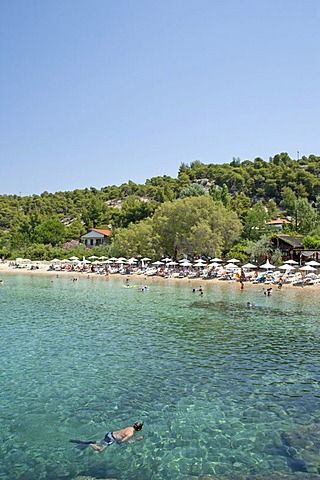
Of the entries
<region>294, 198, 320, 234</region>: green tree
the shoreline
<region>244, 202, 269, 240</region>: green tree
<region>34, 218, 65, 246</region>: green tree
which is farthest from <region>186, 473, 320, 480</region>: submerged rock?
<region>34, 218, 65, 246</region>: green tree

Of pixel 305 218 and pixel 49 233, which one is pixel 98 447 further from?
pixel 49 233

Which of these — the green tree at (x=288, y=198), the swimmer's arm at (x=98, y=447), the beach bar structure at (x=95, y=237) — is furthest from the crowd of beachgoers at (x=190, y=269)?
the green tree at (x=288, y=198)

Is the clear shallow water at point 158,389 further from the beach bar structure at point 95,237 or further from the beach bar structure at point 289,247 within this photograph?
the beach bar structure at point 95,237

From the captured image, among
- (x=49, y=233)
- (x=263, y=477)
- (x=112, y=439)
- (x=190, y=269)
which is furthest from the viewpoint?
(x=49, y=233)

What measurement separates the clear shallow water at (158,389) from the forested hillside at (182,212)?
25.9 metres

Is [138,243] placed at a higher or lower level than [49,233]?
lower

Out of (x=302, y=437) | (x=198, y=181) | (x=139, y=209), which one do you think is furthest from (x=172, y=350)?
(x=198, y=181)

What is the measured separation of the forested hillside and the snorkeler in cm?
3822

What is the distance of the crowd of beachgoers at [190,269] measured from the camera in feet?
128

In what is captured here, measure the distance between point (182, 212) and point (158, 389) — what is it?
38593 mm

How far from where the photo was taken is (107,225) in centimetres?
9338

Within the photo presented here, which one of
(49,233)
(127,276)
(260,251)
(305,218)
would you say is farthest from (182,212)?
(49,233)

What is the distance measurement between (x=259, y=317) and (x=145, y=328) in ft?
22.2

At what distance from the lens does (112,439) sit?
30.2 ft
